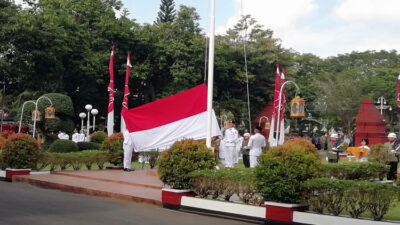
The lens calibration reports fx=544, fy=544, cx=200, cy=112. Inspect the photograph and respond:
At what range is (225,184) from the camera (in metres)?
11.4

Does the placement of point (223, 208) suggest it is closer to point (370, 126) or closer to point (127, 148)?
point (127, 148)

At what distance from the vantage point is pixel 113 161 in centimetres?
2095

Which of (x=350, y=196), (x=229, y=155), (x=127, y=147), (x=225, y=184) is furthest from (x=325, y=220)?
(x=229, y=155)

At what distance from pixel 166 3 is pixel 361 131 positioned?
36.6 meters

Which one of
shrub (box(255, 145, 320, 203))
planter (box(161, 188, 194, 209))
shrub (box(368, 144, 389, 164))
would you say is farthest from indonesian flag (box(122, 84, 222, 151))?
shrub (box(368, 144, 389, 164))

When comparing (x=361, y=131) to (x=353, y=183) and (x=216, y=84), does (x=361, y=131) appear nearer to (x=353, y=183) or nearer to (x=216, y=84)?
(x=216, y=84)

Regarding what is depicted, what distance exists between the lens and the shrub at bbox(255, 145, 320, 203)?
9875mm

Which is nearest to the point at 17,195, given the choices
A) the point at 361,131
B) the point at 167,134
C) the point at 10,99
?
the point at 167,134

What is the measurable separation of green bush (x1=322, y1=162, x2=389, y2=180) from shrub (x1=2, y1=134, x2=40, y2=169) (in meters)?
9.53

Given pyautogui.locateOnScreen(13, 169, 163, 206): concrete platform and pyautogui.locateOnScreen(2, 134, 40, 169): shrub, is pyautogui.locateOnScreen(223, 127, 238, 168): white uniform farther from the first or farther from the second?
pyautogui.locateOnScreen(2, 134, 40, 169): shrub

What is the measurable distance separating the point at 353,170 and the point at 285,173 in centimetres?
495

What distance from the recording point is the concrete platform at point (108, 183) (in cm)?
1336

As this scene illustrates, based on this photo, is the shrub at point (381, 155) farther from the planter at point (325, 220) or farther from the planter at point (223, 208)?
the planter at point (325, 220)

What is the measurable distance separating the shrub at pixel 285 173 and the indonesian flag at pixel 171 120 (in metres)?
4.62
